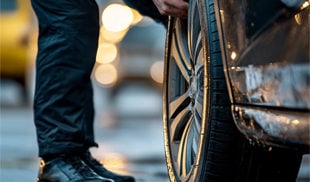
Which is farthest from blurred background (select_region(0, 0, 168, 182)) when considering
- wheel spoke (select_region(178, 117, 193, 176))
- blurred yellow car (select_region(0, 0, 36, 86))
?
wheel spoke (select_region(178, 117, 193, 176))

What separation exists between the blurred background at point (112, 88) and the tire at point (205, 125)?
4.01 ft

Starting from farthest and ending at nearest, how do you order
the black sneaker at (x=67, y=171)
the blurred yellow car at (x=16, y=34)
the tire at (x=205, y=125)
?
the blurred yellow car at (x=16, y=34), the black sneaker at (x=67, y=171), the tire at (x=205, y=125)

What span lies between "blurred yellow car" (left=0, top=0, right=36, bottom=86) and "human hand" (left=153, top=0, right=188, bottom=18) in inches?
426

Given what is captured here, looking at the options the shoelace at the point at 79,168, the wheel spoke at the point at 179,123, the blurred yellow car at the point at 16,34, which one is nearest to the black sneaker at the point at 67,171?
the shoelace at the point at 79,168

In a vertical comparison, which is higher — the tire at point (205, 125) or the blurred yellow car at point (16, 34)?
the blurred yellow car at point (16, 34)

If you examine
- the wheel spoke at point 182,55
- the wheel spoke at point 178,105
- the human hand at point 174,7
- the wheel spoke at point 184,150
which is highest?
the human hand at point 174,7

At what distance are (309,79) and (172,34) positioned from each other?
1182mm

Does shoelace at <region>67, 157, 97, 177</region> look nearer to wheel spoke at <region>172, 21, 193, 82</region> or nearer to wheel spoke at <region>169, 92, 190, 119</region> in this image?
wheel spoke at <region>169, 92, 190, 119</region>

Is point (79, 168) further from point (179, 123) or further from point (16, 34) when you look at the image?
point (16, 34)

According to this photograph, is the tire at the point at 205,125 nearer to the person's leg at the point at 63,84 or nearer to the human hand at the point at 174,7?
the human hand at the point at 174,7

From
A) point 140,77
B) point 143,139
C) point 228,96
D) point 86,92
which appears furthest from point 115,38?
point 228,96

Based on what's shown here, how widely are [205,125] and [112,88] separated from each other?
29.9 feet

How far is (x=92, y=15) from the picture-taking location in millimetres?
3393

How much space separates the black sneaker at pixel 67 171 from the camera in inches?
129
